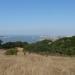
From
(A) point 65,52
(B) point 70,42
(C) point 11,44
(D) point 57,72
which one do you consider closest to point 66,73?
(D) point 57,72

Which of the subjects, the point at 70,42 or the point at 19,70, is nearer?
the point at 19,70

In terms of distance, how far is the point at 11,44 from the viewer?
40406mm

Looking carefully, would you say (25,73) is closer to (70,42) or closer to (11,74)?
(11,74)

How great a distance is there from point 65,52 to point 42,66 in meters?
14.8

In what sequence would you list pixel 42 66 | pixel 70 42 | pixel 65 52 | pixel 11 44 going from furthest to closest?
pixel 11 44
pixel 70 42
pixel 65 52
pixel 42 66

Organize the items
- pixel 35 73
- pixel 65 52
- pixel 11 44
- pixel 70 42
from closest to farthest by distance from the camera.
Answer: pixel 35 73 < pixel 65 52 < pixel 70 42 < pixel 11 44

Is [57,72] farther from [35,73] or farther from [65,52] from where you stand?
[65,52]

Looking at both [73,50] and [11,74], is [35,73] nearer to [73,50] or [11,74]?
[11,74]

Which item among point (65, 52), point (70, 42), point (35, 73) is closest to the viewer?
point (35, 73)

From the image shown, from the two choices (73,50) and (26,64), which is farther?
(73,50)

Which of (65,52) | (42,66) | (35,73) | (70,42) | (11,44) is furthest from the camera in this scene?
(11,44)

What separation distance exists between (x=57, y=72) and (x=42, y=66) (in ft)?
2.63

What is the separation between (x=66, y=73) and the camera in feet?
40.8

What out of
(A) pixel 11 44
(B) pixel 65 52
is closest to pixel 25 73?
(B) pixel 65 52
